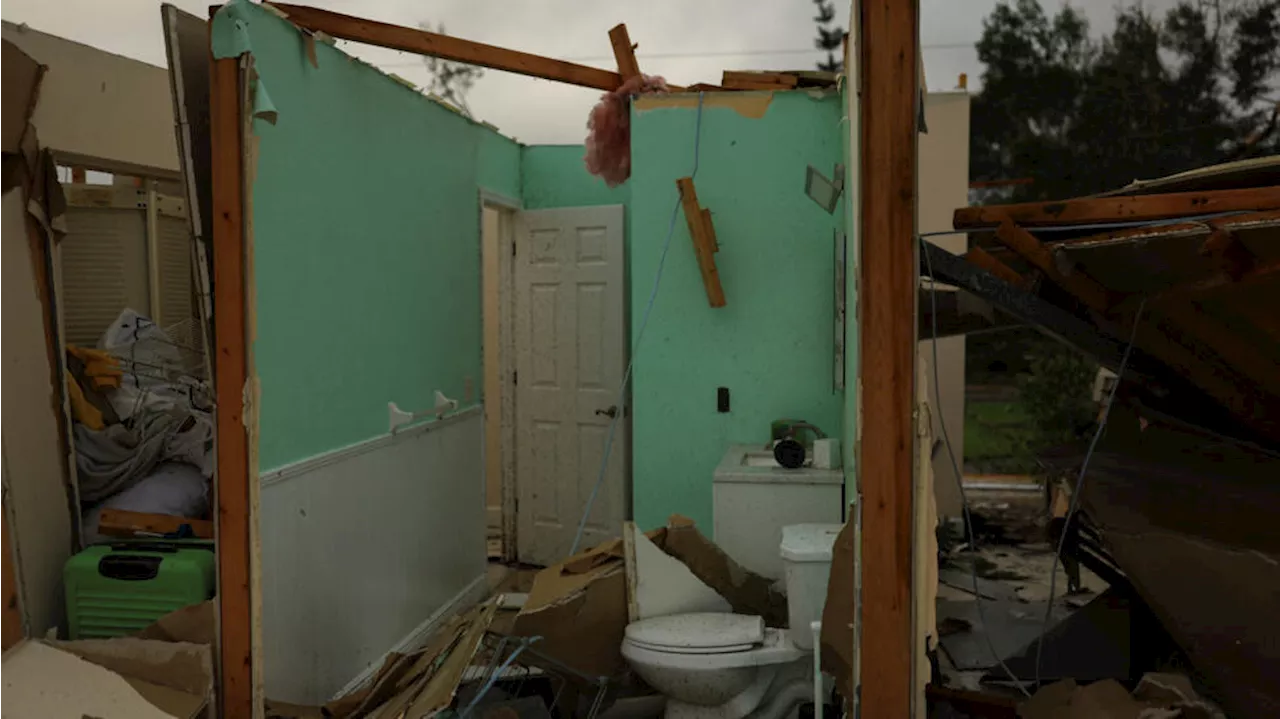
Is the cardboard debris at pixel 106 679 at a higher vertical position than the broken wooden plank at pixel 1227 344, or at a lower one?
lower

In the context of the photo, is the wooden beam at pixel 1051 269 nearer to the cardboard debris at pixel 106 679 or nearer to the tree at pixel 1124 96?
the cardboard debris at pixel 106 679

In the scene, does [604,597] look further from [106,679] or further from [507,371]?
[507,371]

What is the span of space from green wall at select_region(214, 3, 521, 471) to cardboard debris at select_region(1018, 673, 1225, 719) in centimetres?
247

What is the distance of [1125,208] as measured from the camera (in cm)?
235

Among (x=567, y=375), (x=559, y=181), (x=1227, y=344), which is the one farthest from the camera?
(x=559, y=181)

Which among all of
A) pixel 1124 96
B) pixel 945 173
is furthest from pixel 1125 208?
pixel 1124 96

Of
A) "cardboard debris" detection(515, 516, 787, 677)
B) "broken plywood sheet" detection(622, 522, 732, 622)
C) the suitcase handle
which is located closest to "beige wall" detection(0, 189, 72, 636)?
the suitcase handle

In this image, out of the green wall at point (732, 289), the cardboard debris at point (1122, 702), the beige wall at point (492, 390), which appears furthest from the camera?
the beige wall at point (492, 390)

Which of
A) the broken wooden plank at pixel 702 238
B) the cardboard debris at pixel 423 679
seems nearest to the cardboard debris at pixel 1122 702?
the cardboard debris at pixel 423 679

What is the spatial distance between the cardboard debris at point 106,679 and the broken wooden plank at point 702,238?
273 centimetres

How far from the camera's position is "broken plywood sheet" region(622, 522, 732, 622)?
350 centimetres

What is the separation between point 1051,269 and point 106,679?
3.03 metres

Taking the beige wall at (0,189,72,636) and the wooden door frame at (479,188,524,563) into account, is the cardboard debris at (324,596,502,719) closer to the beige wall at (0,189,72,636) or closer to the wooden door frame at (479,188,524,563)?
the beige wall at (0,189,72,636)

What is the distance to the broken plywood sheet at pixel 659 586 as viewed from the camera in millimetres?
3500
